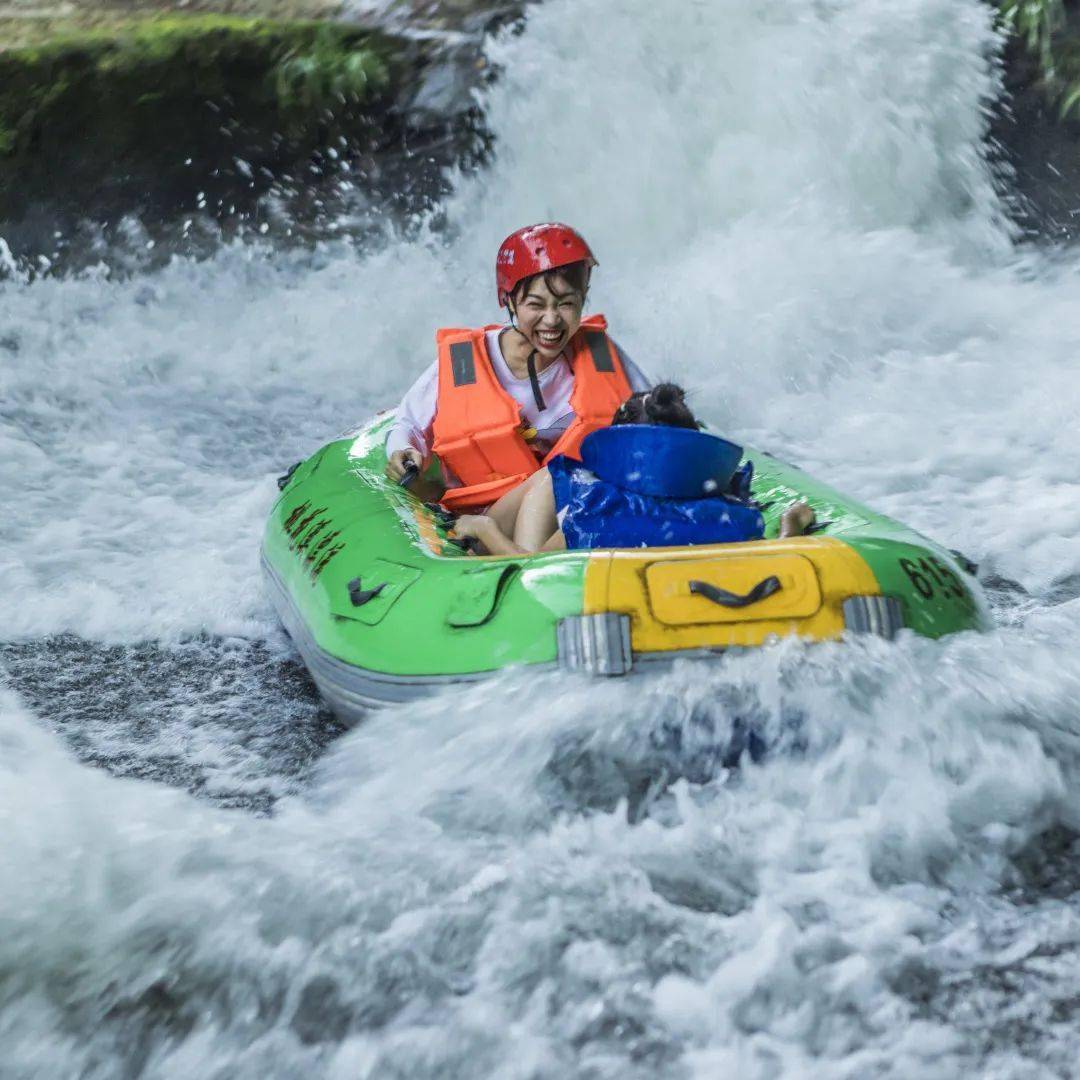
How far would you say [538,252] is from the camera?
4.23 m

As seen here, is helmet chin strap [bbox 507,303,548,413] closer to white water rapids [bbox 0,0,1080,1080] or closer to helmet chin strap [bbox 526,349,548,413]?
helmet chin strap [bbox 526,349,548,413]

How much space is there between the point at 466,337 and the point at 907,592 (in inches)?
73.5

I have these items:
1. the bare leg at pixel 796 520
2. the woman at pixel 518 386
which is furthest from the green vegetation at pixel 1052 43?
the bare leg at pixel 796 520

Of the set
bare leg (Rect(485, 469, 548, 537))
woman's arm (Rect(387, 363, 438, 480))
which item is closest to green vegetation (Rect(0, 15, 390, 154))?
woman's arm (Rect(387, 363, 438, 480))

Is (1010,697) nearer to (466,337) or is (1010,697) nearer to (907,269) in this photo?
(466,337)

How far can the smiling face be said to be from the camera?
428 cm

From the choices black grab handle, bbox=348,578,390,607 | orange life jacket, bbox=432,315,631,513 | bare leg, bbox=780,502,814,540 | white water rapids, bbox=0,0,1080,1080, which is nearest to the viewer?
white water rapids, bbox=0,0,1080,1080

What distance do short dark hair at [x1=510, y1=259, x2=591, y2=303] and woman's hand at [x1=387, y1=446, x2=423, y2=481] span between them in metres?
0.63

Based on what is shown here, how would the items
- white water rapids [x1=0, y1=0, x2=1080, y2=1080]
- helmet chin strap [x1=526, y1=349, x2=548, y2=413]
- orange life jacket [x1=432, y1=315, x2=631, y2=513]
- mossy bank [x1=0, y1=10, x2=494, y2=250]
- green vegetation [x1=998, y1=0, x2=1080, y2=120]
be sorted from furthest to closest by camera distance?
1. mossy bank [x1=0, y1=10, x2=494, y2=250]
2. green vegetation [x1=998, y1=0, x2=1080, y2=120]
3. helmet chin strap [x1=526, y1=349, x2=548, y2=413]
4. orange life jacket [x1=432, y1=315, x2=631, y2=513]
5. white water rapids [x1=0, y1=0, x2=1080, y2=1080]

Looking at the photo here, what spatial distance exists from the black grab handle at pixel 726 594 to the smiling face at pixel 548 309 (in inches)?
61.0

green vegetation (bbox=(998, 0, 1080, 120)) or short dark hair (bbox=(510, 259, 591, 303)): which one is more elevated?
green vegetation (bbox=(998, 0, 1080, 120))

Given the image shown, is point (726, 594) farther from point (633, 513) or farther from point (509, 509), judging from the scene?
point (509, 509)

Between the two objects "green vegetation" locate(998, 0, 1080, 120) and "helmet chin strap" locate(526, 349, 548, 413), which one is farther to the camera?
"green vegetation" locate(998, 0, 1080, 120)

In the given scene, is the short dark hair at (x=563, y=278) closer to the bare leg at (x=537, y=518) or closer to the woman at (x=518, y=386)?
the woman at (x=518, y=386)
